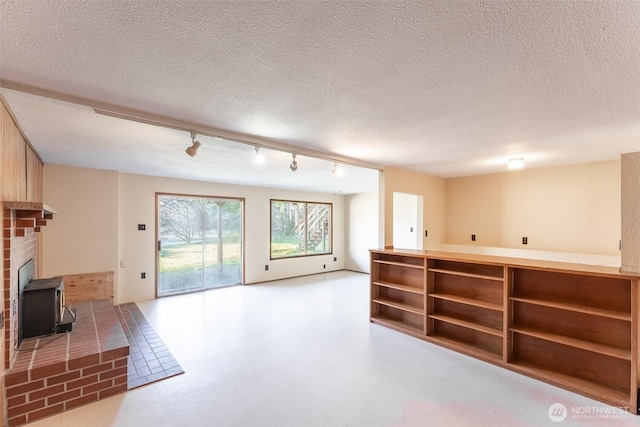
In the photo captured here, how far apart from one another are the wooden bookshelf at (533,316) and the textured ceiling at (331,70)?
1393 mm

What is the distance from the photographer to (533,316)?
2.90m

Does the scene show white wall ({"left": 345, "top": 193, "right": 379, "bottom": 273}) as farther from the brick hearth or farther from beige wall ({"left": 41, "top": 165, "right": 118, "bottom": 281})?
the brick hearth

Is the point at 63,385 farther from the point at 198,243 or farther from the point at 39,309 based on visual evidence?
the point at 198,243

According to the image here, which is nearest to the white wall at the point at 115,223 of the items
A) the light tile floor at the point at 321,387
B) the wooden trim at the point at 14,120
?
the wooden trim at the point at 14,120

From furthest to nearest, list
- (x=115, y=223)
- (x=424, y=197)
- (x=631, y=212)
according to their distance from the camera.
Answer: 1. (x=424, y=197)
2. (x=115, y=223)
3. (x=631, y=212)

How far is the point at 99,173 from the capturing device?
4.74m

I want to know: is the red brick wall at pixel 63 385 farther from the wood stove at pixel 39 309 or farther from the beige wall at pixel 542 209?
the beige wall at pixel 542 209

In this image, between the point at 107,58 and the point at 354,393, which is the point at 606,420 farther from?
the point at 107,58

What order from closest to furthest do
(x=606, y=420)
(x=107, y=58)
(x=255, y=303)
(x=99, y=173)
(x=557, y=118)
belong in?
1. (x=107, y=58)
2. (x=606, y=420)
3. (x=557, y=118)
4. (x=99, y=173)
5. (x=255, y=303)

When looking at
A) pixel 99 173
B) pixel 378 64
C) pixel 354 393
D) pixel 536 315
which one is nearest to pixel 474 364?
pixel 536 315

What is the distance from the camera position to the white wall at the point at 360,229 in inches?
300

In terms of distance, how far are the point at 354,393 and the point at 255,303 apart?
9.82ft

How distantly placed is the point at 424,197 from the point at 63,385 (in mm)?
5124

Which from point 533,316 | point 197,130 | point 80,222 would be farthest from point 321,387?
point 80,222
